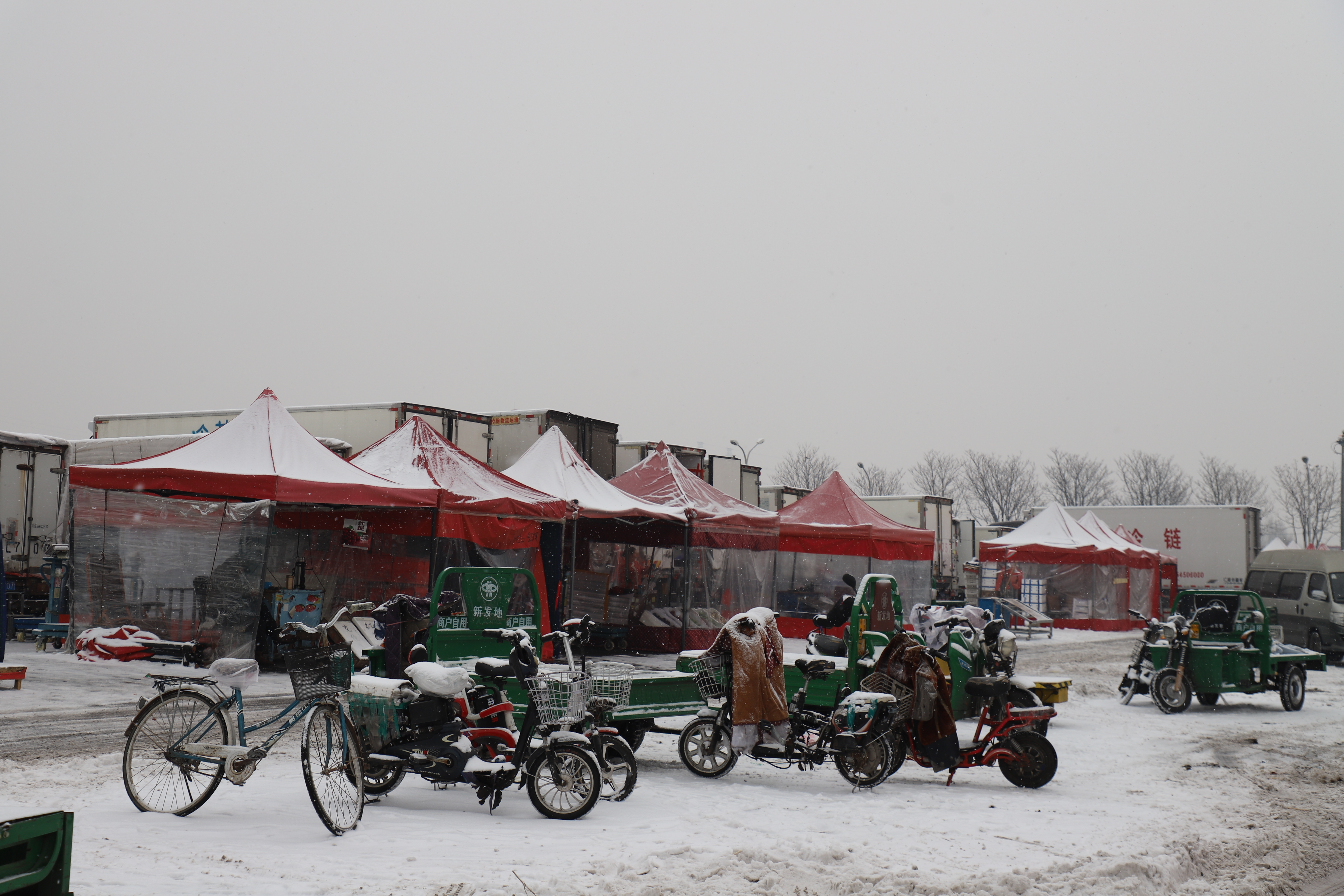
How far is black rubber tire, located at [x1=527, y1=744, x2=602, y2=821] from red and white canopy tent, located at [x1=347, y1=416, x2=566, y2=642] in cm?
748

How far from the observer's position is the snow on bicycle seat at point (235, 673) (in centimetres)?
604

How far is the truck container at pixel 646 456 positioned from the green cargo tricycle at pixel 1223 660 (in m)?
9.95

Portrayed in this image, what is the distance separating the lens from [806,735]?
8.07 metres

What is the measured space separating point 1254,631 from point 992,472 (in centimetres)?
7327

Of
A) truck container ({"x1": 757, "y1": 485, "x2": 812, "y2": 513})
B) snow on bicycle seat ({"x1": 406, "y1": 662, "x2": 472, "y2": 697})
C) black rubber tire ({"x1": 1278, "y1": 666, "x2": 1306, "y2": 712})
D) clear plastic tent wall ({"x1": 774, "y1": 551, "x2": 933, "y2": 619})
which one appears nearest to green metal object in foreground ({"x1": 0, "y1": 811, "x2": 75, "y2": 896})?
snow on bicycle seat ({"x1": 406, "y1": 662, "x2": 472, "y2": 697})

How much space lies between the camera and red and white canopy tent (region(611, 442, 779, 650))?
17.6m

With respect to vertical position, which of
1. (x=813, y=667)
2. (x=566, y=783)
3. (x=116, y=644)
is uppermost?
(x=813, y=667)

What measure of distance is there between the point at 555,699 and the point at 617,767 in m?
0.81

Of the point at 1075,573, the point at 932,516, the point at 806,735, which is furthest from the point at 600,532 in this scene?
the point at 1075,573

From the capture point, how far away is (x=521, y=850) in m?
5.64

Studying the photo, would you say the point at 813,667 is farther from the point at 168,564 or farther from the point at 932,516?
the point at 932,516

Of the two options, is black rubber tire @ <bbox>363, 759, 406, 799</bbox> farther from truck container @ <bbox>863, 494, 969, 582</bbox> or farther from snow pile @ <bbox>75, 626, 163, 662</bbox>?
truck container @ <bbox>863, 494, 969, 582</bbox>

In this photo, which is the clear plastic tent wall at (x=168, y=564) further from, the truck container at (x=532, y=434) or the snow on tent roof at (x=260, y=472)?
the truck container at (x=532, y=434)

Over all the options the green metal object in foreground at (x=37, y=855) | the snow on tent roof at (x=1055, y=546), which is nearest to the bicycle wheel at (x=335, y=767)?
the green metal object in foreground at (x=37, y=855)
